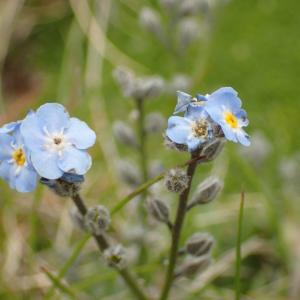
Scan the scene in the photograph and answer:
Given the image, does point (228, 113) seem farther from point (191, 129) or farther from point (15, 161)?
point (15, 161)

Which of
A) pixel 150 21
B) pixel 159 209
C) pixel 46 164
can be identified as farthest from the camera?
pixel 150 21

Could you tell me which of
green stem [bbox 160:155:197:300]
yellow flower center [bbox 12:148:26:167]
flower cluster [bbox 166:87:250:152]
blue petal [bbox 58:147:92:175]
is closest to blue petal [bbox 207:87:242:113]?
flower cluster [bbox 166:87:250:152]

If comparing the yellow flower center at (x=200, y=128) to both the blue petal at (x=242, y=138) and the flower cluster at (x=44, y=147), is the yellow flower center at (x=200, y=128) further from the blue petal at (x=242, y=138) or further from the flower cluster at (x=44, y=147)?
the flower cluster at (x=44, y=147)

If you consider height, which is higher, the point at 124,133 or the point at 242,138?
the point at 124,133

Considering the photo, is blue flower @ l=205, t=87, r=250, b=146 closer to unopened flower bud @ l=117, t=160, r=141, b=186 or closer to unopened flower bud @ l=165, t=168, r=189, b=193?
unopened flower bud @ l=165, t=168, r=189, b=193

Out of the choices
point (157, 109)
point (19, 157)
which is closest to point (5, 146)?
point (19, 157)

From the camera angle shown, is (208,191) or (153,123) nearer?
(208,191)
